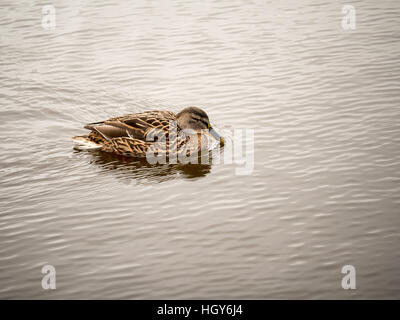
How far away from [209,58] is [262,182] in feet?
16.6

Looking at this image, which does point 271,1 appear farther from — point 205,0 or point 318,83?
point 318,83

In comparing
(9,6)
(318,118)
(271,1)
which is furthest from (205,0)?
(318,118)

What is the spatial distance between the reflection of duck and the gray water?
4 cm

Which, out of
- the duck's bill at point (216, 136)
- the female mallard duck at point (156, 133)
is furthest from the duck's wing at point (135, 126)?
the duck's bill at point (216, 136)

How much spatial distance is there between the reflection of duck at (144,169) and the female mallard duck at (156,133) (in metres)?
0.21

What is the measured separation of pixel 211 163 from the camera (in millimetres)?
8930

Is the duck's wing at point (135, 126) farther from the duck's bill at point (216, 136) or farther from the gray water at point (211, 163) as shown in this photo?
the duck's bill at point (216, 136)

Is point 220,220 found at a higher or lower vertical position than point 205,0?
lower

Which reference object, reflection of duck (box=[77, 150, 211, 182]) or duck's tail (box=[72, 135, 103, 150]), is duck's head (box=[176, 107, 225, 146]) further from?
duck's tail (box=[72, 135, 103, 150])

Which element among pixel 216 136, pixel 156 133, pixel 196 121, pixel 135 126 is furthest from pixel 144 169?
pixel 216 136

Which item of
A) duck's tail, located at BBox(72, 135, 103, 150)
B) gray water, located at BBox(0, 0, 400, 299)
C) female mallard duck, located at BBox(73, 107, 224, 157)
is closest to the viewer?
gray water, located at BBox(0, 0, 400, 299)

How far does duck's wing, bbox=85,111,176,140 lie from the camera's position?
9305mm

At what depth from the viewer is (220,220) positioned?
7.16 meters

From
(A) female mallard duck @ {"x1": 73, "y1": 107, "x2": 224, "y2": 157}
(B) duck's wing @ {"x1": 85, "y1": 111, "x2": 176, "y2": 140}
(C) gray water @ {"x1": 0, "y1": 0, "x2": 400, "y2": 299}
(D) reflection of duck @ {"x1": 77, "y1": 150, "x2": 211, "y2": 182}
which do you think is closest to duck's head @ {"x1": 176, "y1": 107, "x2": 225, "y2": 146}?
(A) female mallard duck @ {"x1": 73, "y1": 107, "x2": 224, "y2": 157}
